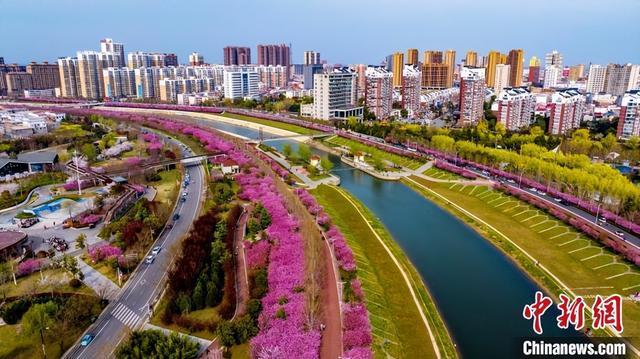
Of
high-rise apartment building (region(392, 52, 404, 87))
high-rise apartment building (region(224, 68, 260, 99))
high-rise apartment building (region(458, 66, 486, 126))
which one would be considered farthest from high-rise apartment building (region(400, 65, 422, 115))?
high-rise apartment building (region(224, 68, 260, 99))

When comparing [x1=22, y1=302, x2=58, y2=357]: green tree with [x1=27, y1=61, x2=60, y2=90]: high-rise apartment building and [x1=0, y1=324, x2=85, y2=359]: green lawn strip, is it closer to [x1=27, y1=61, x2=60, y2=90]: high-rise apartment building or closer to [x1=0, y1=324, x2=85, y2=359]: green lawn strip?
[x1=0, y1=324, x2=85, y2=359]: green lawn strip

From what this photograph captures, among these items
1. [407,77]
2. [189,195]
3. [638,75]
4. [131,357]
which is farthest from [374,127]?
[638,75]

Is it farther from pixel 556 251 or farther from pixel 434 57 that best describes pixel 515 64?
pixel 556 251

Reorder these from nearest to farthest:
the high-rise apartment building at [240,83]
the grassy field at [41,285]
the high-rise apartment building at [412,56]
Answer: the grassy field at [41,285]
the high-rise apartment building at [240,83]
the high-rise apartment building at [412,56]

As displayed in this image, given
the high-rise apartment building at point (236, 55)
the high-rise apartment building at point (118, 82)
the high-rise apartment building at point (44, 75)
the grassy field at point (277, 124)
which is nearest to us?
the grassy field at point (277, 124)

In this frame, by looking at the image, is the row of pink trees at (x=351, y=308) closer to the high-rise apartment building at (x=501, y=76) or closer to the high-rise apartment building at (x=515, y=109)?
the high-rise apartment building at (x=515, y=109)

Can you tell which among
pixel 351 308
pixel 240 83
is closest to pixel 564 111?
pixel 351 308

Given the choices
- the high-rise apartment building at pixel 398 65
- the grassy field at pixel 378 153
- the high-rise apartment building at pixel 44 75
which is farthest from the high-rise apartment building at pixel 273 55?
the grassy field at pixel 378 153

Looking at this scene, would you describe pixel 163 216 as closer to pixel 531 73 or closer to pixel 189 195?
pixel 189 195
